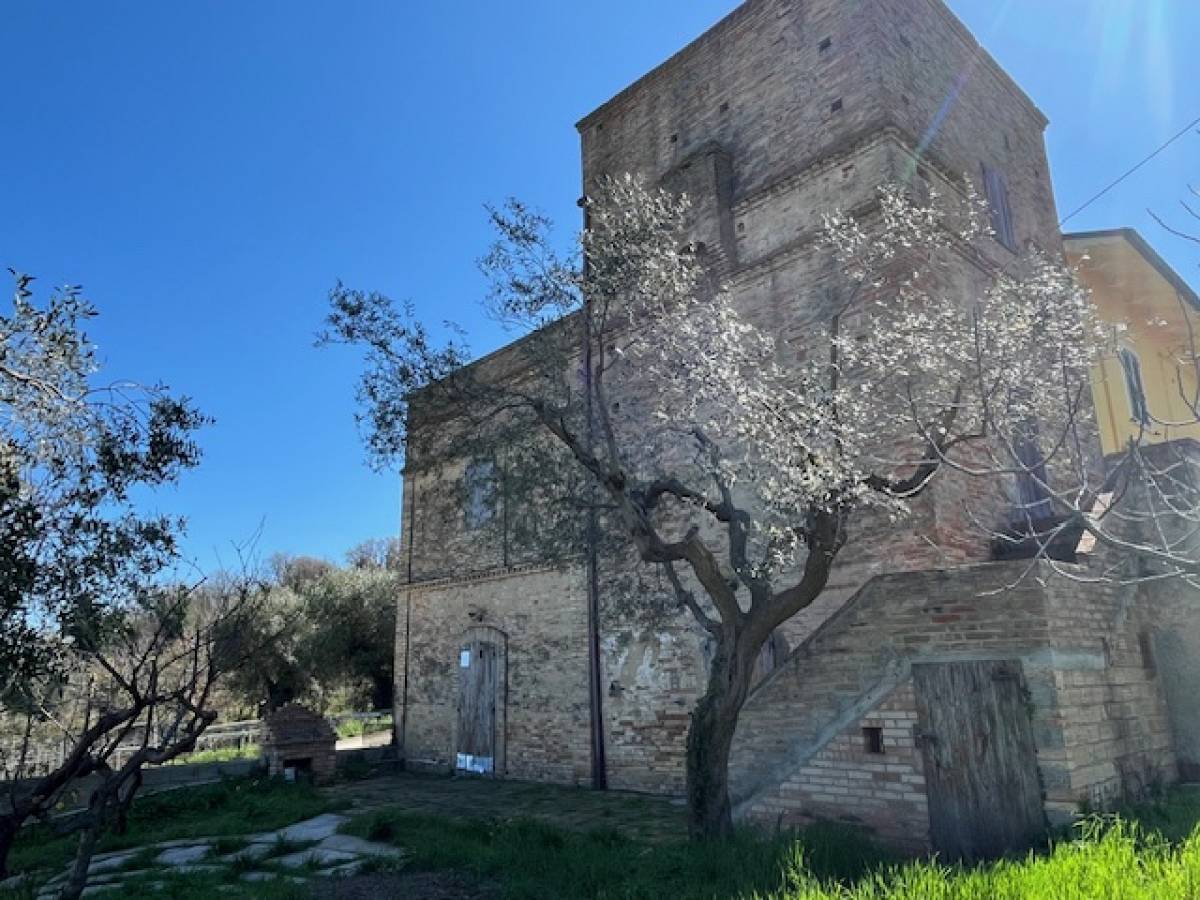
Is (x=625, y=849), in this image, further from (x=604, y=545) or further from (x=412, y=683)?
(x=412, y=683)

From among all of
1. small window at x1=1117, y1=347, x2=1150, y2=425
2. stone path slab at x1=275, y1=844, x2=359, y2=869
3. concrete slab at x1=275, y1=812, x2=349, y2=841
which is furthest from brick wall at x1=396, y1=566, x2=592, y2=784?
small window at x1=1117, y1=347, x2=1150, y2=425

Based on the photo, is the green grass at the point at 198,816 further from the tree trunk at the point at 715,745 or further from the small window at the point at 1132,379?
the small window at the point at 1132,379

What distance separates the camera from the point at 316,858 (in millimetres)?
7719

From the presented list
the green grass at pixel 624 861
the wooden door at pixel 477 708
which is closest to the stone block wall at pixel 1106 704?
the green grass at pixel 624 861

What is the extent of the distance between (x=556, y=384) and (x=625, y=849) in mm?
4668

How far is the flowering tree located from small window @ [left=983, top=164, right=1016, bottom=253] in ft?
5.16

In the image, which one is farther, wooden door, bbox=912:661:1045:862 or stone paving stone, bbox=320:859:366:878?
stone paving stone, bbox=320:859:366:878

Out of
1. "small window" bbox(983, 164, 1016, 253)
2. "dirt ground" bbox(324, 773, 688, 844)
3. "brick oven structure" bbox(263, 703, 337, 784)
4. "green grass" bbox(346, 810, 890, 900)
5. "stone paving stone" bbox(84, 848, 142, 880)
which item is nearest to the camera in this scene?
"green grass" bbox(346, 810, 890, 900)

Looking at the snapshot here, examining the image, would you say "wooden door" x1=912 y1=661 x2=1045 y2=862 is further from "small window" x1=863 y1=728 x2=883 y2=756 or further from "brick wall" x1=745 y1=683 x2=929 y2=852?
"small window" x1=863 y1=728 x2=883 y2=756

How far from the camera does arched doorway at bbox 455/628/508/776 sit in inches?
568

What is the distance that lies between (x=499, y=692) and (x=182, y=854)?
20.8 feet

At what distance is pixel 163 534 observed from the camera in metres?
5.76

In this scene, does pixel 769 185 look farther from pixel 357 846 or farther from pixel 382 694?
pixel 382 694

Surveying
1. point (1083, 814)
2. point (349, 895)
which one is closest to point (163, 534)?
point (349, 895)
